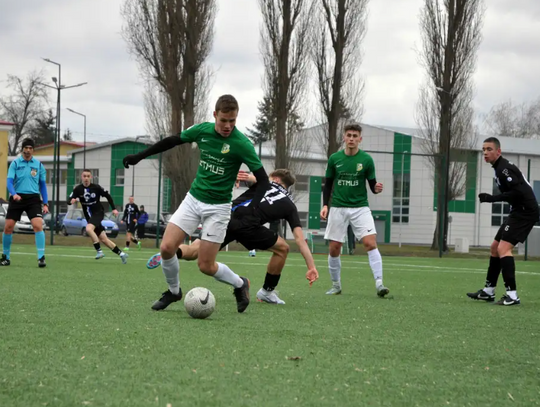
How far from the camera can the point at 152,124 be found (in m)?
41.1

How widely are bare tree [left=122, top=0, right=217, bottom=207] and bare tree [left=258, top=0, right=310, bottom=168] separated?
9.41 feet

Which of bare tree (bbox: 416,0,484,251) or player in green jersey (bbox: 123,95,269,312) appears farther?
bare tree (bbox: 416,0,484,251)

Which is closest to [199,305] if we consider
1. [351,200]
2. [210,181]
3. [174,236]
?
[174,236]

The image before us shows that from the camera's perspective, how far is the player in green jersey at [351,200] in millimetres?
10398

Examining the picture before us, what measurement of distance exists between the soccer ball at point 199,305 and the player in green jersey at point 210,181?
0.55 metres

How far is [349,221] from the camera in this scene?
34.7 feet

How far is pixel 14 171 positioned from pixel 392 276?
711 cm

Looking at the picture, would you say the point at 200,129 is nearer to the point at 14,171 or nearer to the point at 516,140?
the point at 14,171

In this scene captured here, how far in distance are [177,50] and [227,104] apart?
29657mm

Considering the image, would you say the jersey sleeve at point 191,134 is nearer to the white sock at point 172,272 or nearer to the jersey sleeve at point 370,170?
the white sock at point 172,272

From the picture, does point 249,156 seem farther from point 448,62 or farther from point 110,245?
point 448,62

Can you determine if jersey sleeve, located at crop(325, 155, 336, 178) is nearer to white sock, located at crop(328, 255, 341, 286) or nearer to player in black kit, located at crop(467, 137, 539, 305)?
white sock, located at crop(328, 255, 341, 286)

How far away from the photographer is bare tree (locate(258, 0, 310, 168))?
34656 millimetres

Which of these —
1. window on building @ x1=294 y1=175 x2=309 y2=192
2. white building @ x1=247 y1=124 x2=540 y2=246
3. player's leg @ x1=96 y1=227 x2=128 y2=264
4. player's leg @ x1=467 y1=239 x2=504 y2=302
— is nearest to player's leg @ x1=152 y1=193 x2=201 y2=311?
player's leg @ x1=467 y1=239 x2=504 y2=302
